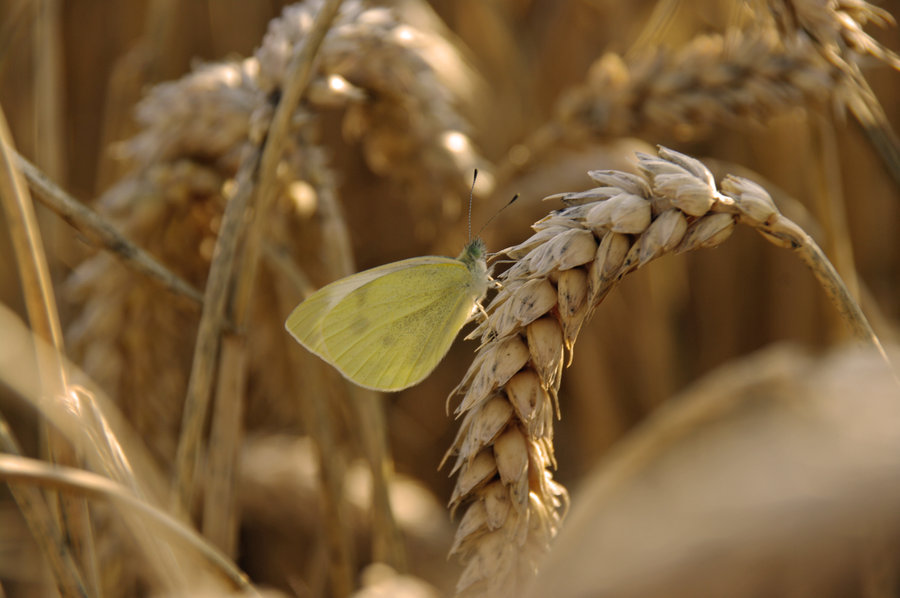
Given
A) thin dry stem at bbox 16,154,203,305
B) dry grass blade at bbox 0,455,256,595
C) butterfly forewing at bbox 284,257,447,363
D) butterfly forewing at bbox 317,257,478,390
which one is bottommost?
butterfly forewing at bbox 317,257,478,390

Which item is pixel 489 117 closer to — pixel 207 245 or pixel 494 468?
pixel 207 245

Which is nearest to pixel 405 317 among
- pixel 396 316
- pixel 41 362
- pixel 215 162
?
pixel 396 316

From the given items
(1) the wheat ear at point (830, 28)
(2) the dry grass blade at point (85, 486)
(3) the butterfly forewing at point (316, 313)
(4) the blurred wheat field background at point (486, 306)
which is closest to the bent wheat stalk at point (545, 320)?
(4) the blurred wheat field background at point (486, 306)

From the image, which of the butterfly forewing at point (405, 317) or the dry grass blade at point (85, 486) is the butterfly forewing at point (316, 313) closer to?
the butterfly forewing at point (405, 317)

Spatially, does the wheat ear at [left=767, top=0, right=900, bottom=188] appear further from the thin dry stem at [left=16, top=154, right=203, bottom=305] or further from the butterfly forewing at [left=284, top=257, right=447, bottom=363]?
the thin dry stem at [left=16, top=154, right=203, bottom=305]

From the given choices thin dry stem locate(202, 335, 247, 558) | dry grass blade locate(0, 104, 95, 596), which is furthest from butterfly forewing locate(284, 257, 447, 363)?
dry grass blade locate(0, 104, 95, 596)

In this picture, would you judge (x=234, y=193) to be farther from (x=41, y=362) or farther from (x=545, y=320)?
(x=545, y=320)
